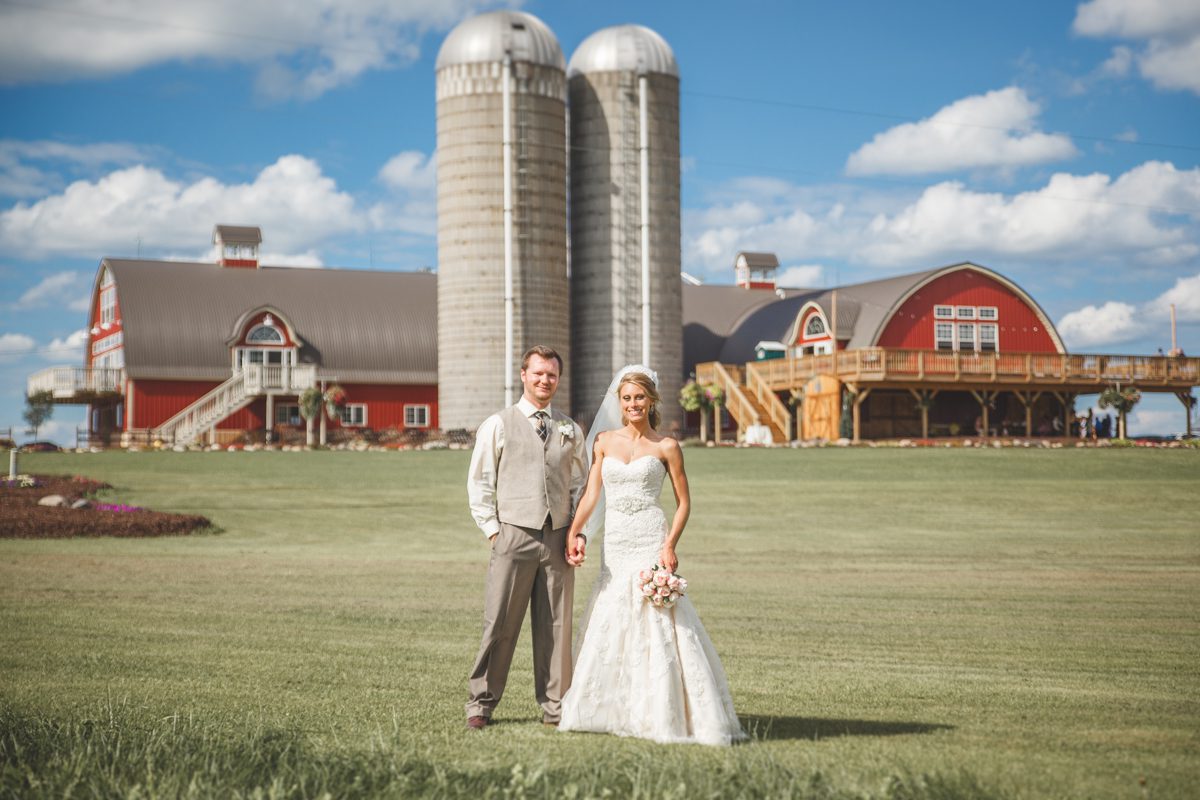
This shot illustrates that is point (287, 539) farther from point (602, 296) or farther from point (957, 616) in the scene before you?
Answer: point (602, 296)

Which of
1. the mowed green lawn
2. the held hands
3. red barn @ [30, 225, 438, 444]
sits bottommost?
the mowed green lawn

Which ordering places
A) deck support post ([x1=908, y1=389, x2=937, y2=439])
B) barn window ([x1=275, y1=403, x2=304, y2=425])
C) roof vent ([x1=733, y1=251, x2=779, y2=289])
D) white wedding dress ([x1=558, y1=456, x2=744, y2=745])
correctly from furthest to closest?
1. roof vent ([x1=733, y1=251, x2=779, y2=289])
2. barn window ([x1=275, y1=403, x2=304, y2=425])
3. deck support post ([x1=908, y1=389, x2=937, y2=439])
4. white wedding dress ([x1=558, y1=456, x2=744, y2=745])

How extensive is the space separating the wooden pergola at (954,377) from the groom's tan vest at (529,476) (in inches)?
1406

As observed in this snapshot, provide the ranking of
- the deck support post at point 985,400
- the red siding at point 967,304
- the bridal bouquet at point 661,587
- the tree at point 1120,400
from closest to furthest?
the bridal bouquet at point 661,587 → the deck support post at point 985,400 → the tree at point 1120,400 → the red siding at point 967,304

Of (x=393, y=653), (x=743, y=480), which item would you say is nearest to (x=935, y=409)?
(x=743, y=480)

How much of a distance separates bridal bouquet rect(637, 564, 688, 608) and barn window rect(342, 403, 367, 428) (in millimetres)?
45723

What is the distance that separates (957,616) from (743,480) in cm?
1727

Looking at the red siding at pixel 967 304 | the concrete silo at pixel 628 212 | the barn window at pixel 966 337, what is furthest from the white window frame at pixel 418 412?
the barn window at pixel 966 337

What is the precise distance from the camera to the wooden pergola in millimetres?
42781

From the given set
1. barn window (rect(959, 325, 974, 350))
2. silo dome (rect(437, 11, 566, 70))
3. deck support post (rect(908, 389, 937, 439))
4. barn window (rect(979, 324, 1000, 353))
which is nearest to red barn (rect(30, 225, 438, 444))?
silo dome (rect(437, 11, 566, 70))

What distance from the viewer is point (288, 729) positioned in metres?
6.98

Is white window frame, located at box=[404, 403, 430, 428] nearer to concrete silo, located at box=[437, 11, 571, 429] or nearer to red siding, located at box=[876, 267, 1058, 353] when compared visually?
concrete silo, located at box=[437, 11, 571, 429]

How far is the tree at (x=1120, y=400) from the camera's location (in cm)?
4444

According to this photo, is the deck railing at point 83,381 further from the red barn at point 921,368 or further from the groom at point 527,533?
the groom at point 527,533
